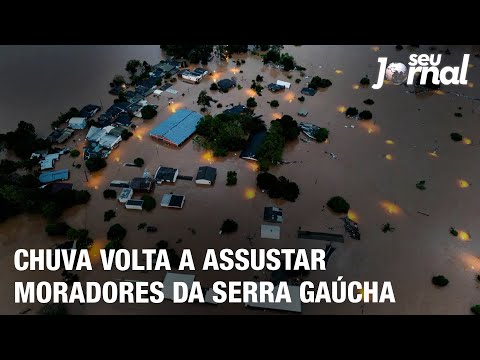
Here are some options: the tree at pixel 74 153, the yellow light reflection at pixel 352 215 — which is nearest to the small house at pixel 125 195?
the tree at pixel 74 153

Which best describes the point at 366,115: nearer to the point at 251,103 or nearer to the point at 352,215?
the point at 251,103

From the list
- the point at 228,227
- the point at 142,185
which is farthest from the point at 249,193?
the point at 142,185

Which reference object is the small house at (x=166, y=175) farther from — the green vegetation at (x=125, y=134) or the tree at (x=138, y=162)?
the green vegetation at (x=125, y=134)

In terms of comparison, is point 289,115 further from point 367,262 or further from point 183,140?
point 367,262

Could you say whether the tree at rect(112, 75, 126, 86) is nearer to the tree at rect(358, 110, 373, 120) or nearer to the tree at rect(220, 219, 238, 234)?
the tree at rect(220, 219, 238, 234)

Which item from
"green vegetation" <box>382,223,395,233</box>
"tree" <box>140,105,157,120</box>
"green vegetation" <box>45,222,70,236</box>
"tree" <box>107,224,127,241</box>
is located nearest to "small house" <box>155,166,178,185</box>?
"tree" <box>107,224,127,241</box>

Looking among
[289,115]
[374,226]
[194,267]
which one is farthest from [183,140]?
[374,226]
